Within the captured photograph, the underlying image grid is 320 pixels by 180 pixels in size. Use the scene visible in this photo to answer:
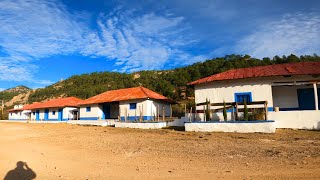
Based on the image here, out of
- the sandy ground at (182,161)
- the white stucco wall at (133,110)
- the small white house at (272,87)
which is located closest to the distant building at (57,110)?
the white stucco wall at (133,110)

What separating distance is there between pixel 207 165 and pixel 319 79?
14294 millimetres

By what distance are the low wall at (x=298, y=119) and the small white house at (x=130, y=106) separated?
9.78 m

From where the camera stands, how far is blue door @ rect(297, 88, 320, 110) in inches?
771

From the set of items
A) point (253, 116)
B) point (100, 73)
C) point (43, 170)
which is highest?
point (100, 73)

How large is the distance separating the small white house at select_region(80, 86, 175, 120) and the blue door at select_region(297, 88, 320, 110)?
10960 millimetres

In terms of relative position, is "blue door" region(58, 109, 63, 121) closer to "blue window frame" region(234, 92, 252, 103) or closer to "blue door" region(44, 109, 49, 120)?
"blue door" region(44, 109, 49, 120)

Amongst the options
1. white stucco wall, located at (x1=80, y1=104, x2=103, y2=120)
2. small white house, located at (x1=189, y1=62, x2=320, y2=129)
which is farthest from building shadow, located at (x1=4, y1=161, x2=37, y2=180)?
white stucco wall, located at (x1=80, y1=104, x2=103, y2=120)

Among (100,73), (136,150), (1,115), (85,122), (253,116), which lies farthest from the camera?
(100,73)

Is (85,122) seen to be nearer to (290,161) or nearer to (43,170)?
(43,170)

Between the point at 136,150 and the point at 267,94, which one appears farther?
the point at 267,94

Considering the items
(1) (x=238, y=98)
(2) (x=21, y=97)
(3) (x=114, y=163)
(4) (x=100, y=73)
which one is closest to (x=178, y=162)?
(3) (x=114, y=163)

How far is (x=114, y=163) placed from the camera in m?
8.98

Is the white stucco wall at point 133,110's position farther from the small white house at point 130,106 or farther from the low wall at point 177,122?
the low wall at point 177,122

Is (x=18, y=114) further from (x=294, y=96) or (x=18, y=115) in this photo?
(x=294, y=96)
